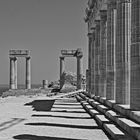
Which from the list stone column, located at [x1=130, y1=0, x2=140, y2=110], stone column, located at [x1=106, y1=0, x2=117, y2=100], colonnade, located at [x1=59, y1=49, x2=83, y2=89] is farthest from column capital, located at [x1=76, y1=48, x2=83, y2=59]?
stone column, located at [x1=130, y1=0, x2=140, y2=110]

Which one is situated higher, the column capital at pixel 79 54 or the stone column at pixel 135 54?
the column capital at pixel 79 54

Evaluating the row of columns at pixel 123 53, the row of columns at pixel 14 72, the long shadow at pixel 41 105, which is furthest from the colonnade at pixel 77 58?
the row of columns at pixel 123 53

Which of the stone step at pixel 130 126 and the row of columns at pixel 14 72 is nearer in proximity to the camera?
the stone step at pixel 130 126

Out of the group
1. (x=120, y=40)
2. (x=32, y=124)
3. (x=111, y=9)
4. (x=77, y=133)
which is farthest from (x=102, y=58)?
(x=77, y=133)

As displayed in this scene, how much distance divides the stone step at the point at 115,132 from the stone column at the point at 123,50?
152 inches

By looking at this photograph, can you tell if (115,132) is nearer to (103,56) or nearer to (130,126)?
(130,126)

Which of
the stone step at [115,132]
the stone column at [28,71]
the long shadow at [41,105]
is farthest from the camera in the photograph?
the stone column at [28,71]

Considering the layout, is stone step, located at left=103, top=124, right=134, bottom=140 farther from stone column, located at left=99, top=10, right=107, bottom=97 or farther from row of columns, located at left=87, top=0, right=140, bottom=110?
stone column, located at left=99, top=10, right=107, bottom=97

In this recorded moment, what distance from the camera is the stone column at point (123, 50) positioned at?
1697cm

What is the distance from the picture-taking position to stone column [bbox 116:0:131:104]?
17.0 meters

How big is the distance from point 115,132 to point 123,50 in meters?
6.94

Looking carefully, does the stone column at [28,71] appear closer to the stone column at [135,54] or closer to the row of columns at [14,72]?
the row of columns at [14,72]

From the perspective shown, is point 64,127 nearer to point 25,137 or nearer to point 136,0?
point 25,137

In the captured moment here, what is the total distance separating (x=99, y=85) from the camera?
27.2 meters
